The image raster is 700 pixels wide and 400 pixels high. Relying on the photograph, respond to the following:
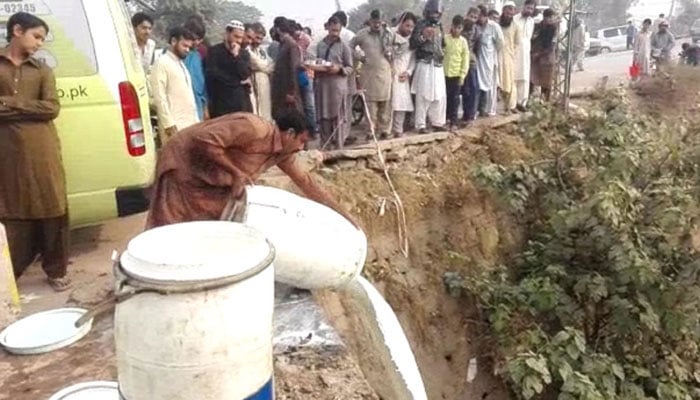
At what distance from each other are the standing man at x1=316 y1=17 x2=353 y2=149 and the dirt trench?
1.65ft

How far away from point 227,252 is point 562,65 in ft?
34.4

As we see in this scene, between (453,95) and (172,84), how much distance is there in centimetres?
395

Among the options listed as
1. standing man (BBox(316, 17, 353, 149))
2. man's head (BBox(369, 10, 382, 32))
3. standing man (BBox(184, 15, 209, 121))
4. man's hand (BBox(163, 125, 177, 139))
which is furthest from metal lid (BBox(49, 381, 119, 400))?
man's head (BBox(369, 10, 382, 32))

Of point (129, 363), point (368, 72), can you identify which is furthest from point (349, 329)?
point (368, 72)

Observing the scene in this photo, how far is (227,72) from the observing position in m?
6.17

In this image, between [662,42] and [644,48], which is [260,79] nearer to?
[644,48]

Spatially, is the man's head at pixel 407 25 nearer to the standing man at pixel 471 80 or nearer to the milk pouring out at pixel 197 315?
the standing man at pixel 471 80

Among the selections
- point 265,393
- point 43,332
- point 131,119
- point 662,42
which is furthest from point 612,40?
point 265,393

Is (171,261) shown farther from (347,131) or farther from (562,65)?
(562,65)

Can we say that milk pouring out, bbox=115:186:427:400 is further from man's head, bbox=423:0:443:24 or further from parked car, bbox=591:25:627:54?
parked car, bbox=591:25:627:54

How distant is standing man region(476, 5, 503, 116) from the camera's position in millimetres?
8570

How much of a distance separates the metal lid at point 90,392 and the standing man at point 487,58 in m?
6.67

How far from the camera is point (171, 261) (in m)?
1.96

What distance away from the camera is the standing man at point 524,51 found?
916 cm
